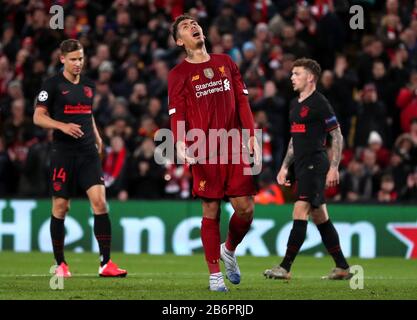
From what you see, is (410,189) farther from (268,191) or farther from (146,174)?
(146,174)

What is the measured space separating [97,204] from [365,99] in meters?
7.76

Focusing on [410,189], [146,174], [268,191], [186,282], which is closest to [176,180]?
[146,174]

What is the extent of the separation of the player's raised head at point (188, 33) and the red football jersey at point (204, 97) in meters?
0.18

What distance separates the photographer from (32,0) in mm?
22609

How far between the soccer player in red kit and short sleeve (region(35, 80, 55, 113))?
2202 mm

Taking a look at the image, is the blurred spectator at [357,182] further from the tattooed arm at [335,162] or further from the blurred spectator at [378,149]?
the tattooed arm at [335,162]

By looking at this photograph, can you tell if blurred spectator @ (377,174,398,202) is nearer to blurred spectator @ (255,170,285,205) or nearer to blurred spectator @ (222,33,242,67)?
blurred spectator @ (255,170,285,205)

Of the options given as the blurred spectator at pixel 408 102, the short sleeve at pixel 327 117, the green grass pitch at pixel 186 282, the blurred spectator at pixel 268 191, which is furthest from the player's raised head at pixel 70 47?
the blurred spectator at pixel 408 102

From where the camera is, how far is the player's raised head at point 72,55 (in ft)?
38.8

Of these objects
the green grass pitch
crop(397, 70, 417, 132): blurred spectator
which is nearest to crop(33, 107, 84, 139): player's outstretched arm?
the green grass pitch

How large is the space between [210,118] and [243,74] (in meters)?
9.70

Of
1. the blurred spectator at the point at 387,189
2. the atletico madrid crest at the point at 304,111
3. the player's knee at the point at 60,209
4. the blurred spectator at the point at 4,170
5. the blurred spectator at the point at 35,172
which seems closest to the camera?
the atletico madrid crest at the point at 304,111

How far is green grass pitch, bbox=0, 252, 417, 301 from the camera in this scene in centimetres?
970
